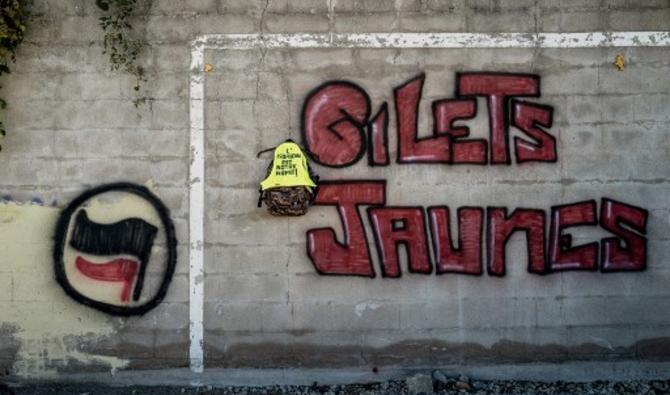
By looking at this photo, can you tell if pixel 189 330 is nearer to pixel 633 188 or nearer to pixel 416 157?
pixel 416 157

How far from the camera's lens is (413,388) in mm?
5125

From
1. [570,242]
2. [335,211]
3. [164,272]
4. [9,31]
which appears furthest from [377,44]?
[9,31]

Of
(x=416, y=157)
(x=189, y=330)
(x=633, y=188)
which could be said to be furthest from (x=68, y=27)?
(x=633, y=188)

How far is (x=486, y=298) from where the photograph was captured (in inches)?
209

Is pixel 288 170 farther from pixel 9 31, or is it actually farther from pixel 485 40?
pixel 9 31

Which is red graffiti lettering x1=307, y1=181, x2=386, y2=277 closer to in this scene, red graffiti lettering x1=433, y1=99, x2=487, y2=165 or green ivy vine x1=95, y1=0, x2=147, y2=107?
red graffiti lettering x1=433, y1=99, x2=487, y2=165

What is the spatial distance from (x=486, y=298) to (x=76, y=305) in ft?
10.5

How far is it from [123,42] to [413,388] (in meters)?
3.49

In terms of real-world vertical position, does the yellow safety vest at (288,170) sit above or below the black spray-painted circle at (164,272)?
above

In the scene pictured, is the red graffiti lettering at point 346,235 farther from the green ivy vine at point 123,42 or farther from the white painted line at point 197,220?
the green ivy vine at point 123,42

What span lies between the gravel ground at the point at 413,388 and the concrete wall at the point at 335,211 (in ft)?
0.58

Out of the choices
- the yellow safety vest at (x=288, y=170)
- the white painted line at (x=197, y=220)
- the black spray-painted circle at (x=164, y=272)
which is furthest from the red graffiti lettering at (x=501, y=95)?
the black spray-painted circle at (x=164, y=272)

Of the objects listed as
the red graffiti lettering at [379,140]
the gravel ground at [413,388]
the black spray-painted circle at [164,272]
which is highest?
the red graffiti lettering at [379,140]

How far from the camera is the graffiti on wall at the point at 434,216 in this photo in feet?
17.3
